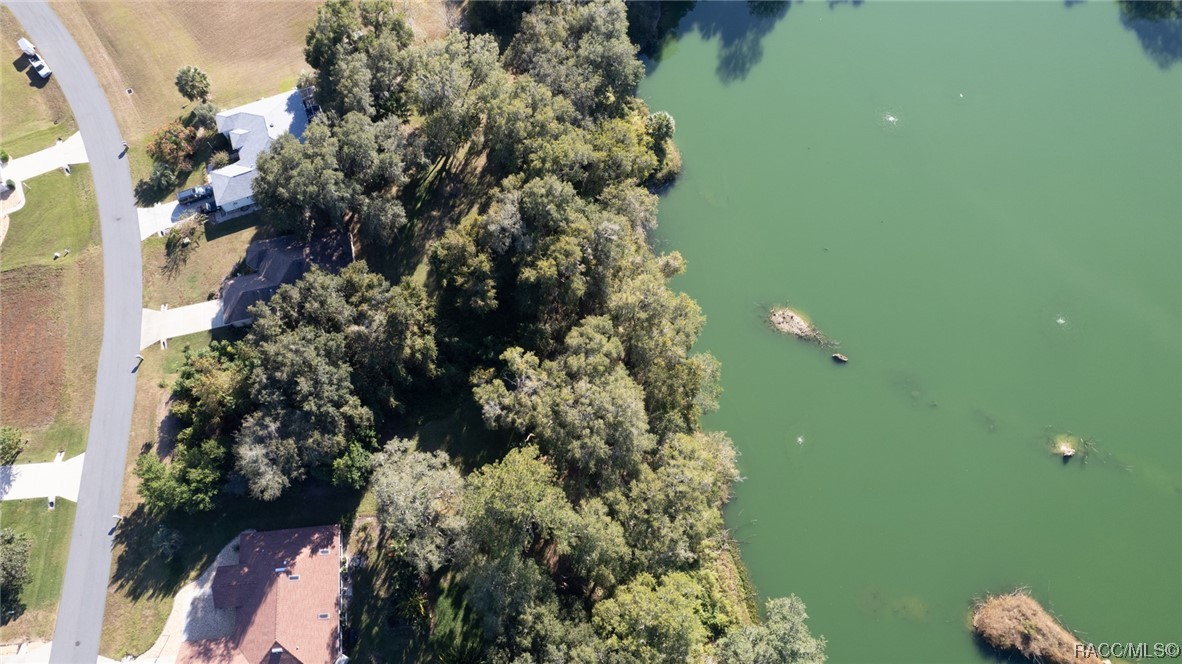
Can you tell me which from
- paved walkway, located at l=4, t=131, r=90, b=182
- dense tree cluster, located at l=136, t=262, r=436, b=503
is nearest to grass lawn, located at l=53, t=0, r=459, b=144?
paved walkway, located at l=4, t=131, r=90, b=182

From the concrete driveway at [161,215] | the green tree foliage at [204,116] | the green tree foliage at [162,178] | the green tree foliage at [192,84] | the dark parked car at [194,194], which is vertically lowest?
the concrete driveway at [161,215]

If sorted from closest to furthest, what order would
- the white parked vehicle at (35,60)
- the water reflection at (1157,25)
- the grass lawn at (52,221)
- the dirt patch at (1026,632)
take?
the dirt patch at (1026,632) < the grass lawn at (52,221) < the white parked vehicle at (35,60) < the water reflection at (1157,25)

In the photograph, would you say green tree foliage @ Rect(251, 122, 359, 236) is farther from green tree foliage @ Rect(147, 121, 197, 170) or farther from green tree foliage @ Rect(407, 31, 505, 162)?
green tree foliage @ Rect(147, 121, 197, 170)

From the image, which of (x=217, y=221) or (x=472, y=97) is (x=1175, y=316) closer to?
(x=472, y=97)

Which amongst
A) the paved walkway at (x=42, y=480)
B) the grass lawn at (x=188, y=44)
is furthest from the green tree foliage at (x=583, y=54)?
the paved walkway at (x=42, y=480)

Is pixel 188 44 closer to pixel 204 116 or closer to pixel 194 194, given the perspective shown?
pixel 204 116

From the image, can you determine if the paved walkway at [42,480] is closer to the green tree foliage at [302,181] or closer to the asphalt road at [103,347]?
the asphalt road at [103,347]
